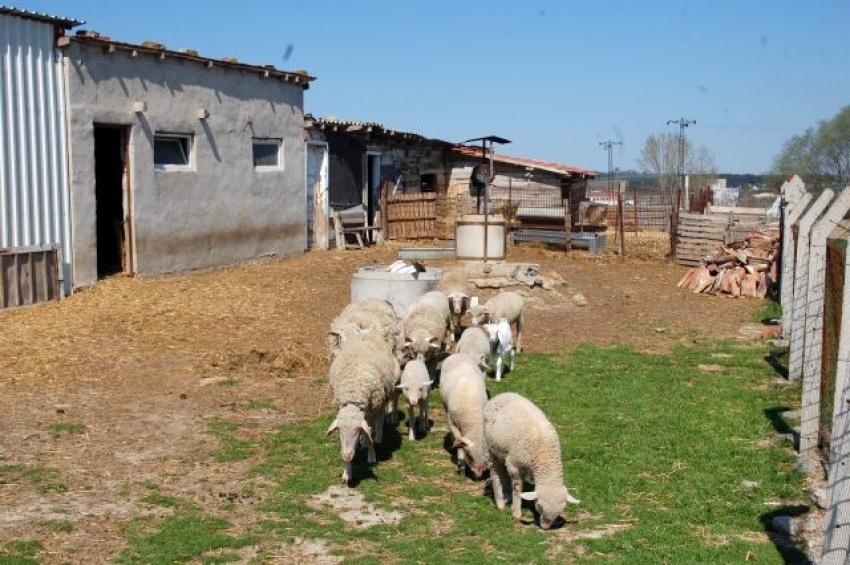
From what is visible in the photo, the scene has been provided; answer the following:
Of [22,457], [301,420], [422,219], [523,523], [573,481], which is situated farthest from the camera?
[422,219]

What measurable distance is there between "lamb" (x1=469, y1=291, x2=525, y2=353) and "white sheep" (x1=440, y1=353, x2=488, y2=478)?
3.87 meters

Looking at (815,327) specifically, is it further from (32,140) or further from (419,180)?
(419,180)

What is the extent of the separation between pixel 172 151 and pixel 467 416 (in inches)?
537

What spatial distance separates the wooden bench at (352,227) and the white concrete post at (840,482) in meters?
21.5

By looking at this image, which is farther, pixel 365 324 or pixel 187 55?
pixel 187 55

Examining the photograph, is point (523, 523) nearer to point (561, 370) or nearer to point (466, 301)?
point (561, 370)

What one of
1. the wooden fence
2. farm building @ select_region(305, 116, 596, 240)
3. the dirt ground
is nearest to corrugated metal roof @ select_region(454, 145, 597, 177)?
farm building @ select_region(305, 116, 596, 240)

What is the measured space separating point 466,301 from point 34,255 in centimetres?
761

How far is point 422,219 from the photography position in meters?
30.1

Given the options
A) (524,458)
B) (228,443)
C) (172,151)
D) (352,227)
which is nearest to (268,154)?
(172,151)

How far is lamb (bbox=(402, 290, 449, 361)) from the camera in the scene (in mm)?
11148

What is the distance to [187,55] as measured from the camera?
19938mm

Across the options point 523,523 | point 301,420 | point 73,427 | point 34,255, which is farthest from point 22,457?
point 34,255

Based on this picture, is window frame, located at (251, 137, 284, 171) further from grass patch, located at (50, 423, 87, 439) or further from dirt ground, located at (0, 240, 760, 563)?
grass patch, located at (50, 423, 87, 439)
